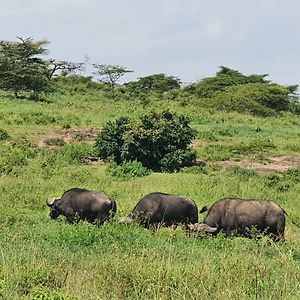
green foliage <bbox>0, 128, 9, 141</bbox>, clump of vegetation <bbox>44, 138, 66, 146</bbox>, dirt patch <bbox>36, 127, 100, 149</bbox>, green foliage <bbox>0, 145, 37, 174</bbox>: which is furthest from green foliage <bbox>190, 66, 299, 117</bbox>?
→ green foliage <bbox>0, 145, 37, 174</bbox>

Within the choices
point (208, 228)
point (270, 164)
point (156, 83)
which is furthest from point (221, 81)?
point (208, 228)

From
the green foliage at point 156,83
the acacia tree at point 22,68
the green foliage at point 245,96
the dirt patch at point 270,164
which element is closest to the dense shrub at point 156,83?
the green foliage at point 156,83

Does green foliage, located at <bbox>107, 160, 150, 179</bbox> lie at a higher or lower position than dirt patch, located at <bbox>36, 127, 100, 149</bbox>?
lower

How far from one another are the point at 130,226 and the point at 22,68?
83.8 ft

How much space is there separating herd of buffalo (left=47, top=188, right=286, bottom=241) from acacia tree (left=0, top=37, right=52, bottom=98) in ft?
74.4

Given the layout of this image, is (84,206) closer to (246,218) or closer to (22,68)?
(246,218)

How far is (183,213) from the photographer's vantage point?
12.9 meters

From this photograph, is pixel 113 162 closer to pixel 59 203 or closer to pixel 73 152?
pixel 73 152

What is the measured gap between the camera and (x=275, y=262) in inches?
311

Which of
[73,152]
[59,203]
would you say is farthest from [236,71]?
[59,203]

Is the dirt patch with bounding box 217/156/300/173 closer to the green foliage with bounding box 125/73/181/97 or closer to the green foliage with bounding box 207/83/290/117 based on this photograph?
the green foliage with bounding box 207/83/290/117

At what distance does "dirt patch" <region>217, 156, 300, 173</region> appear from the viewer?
20.9 metres

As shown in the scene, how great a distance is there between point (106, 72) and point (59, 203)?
3644 cm

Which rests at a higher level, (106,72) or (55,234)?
(106,72)
